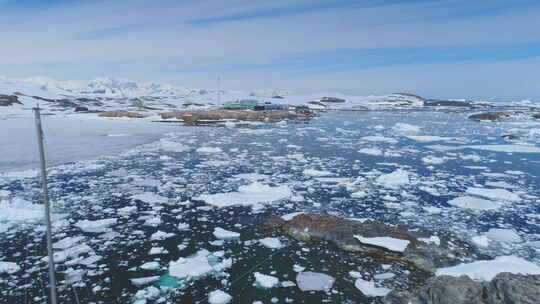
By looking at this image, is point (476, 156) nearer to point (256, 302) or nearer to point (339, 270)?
point (339, 270)

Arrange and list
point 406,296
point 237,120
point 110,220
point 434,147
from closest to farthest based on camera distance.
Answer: point 406,296
point 110,220
point 434,147
point 237,120

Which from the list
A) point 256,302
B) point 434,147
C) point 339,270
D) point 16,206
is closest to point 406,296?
point 339,270

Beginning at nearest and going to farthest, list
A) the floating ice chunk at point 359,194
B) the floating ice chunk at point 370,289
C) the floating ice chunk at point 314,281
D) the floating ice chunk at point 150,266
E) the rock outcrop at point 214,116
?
1. the floating ice chunk at point 370,289
2. the floating ice chunk at point 314,281
3. the floating ice chunk at point 150,266
4. the floating ice chunk at point 359,194
5. the rock outcrop at point 214,116

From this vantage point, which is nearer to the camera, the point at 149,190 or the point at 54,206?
the point at 54,206

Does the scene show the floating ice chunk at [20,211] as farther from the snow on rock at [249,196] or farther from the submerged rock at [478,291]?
the submerged rock at [478,291]

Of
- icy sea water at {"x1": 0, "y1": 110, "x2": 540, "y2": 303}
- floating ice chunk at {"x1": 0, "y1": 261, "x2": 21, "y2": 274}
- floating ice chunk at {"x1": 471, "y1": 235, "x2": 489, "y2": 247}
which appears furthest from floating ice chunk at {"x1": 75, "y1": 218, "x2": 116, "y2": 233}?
floating ice chunk at {"x1": 471, "y1": 235, "x2": 489, "y2": 247}

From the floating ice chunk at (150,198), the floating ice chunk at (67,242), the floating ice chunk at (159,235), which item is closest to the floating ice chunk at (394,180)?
the floating ice chunk at (150,198)

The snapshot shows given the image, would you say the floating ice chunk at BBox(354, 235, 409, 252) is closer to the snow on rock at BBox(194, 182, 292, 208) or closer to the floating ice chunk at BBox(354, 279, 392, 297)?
the floating ice chunk at BBox(354, 279, 392, 297)
